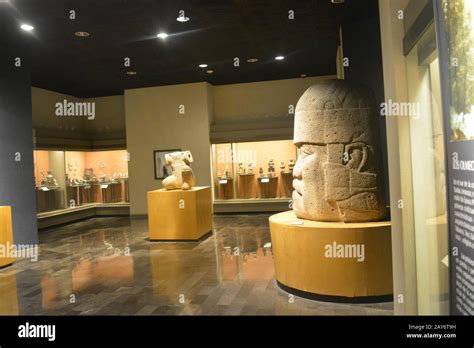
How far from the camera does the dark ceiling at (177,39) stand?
7051 mm

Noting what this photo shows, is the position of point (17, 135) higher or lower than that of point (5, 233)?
higher

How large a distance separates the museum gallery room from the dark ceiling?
0.17 ft

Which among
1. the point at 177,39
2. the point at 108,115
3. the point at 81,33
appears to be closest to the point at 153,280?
the point at 81,33

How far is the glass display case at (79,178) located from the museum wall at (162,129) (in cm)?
95

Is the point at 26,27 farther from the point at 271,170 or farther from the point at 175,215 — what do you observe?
the point at 271,170

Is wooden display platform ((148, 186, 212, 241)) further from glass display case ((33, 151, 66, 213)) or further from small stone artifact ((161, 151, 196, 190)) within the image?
glass display case ((33, 151, 66, 213))

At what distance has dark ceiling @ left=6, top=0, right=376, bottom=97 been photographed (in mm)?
7051

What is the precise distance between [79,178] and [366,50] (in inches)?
421

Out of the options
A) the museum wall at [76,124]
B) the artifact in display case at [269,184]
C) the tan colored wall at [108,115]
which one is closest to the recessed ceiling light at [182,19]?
the museum wall at [76,124]

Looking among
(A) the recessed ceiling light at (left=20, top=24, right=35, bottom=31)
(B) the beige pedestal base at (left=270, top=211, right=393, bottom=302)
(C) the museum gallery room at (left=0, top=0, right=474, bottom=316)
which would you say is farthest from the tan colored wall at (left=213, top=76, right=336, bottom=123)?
(B) the beige pedestal base at (left=270, top=211, right=393, bottom=302)

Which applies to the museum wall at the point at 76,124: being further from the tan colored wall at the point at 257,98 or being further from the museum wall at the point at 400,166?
the museum wall at the point at 400,166

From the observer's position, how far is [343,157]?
16.3ft
